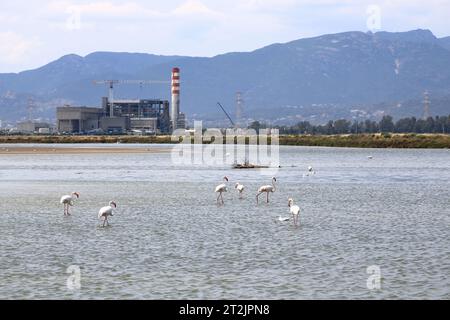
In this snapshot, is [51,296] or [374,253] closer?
[51,296]

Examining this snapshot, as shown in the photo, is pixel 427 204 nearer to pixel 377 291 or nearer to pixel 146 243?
pixel 146 243

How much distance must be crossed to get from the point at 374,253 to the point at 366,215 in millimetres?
14246

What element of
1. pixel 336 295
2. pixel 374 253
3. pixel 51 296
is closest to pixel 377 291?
pixel 336 295

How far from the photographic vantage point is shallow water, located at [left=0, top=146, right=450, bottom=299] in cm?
2603

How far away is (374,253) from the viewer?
1273 inches

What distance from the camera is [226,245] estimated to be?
34406 millimetres

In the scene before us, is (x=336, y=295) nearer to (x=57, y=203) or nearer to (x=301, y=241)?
(x=301, y=241)

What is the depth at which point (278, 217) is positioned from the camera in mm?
44781

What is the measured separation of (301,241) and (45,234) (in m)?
11.3

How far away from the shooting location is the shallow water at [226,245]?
85.4 feet

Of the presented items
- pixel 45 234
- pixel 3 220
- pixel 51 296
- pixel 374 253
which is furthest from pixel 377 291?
pixel 3 220

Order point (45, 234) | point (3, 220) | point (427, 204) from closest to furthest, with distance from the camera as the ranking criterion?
point (45, 234)
point (3, 220)
point (427, 204)
